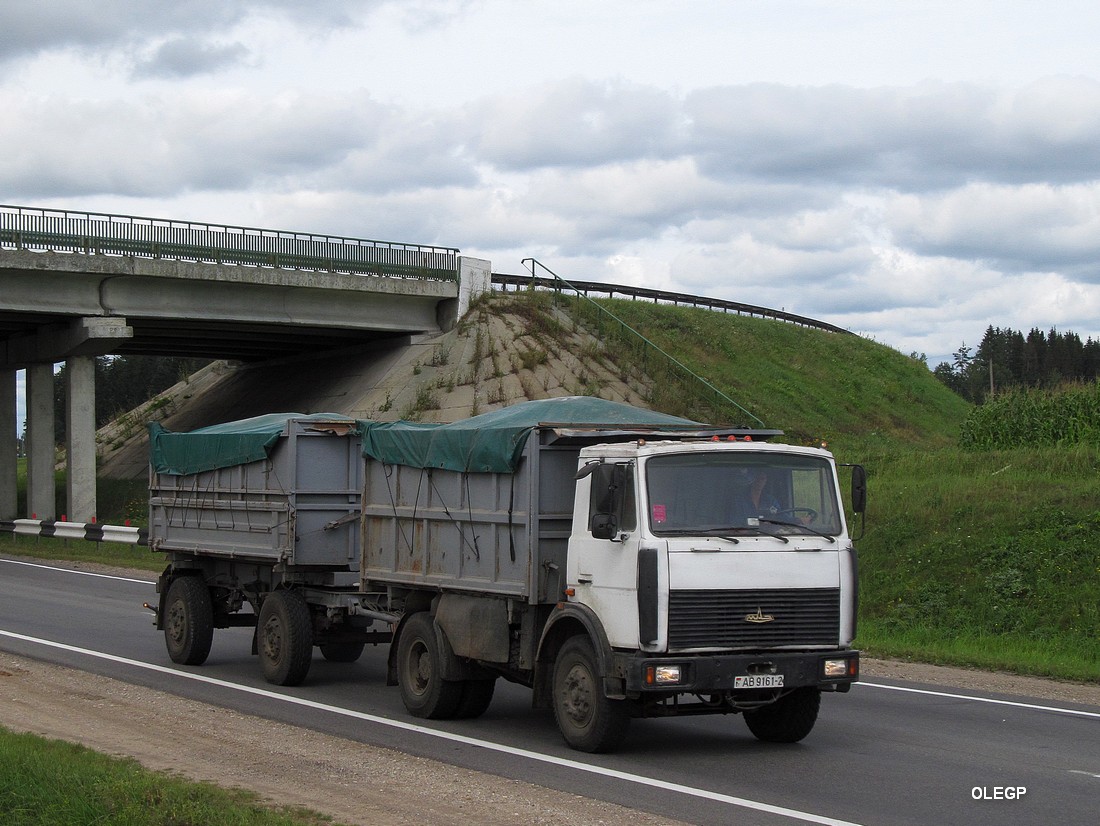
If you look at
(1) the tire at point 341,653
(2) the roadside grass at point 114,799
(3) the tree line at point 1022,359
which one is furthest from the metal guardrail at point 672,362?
(3) the tree line at point 1022,359

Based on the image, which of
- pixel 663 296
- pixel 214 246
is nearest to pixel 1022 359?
pixel 663 296

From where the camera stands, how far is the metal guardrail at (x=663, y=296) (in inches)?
1834

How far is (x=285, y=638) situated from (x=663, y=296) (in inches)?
1586

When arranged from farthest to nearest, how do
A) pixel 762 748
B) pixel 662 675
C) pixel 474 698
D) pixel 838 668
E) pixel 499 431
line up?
1. pixel 474 698
2. pixel 499 431
3. pixel 762 748
4. pixel 838 668
5. pixel 662 675

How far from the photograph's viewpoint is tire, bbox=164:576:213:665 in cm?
1480

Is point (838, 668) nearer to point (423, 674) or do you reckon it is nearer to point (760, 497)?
point (760, 497)

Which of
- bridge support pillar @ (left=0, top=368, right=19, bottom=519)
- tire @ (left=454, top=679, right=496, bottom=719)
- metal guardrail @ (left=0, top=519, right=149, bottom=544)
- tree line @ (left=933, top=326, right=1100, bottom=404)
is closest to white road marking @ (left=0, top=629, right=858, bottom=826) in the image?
tire @ (left=454, top=679, right=496, bottom=719)

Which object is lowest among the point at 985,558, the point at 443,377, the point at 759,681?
the point at 759,681

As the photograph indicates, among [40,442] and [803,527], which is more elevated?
[40,442]

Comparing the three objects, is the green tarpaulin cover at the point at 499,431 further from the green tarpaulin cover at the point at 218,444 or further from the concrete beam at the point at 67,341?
the concrete beam at the point at 67,341

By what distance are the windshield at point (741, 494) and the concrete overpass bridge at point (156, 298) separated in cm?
2853

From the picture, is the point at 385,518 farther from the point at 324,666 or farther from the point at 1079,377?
the point at 1079,377

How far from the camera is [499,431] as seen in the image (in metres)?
10.6

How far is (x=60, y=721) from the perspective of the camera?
35.5 ft
